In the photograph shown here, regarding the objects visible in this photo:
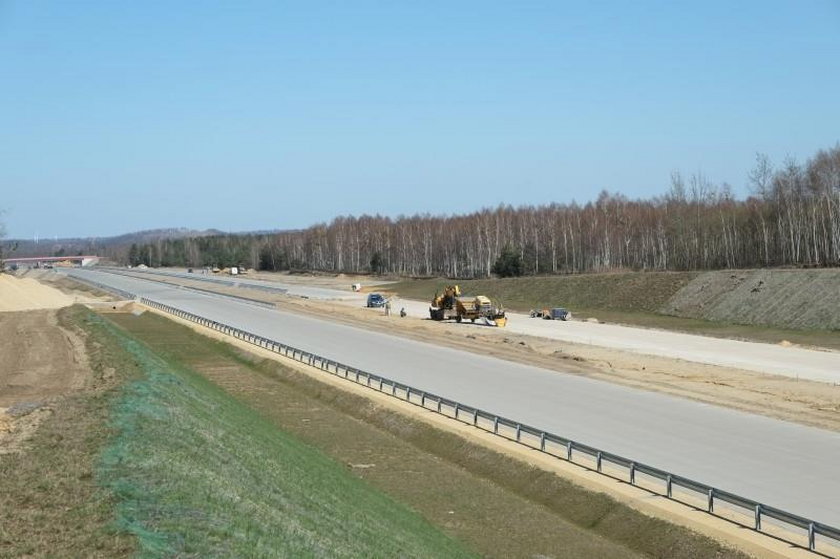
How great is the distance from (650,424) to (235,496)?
20.5 metres

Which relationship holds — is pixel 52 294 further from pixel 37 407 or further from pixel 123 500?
pixel 123 500

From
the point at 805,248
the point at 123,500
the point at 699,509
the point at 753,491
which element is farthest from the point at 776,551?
the point at 805,248

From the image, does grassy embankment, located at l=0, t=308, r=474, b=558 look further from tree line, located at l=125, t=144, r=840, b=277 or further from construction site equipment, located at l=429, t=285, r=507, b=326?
tree line, located at l=125, t=144, r=840, b=277

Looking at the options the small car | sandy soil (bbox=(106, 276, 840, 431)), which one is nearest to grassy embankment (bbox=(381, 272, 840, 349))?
the small car

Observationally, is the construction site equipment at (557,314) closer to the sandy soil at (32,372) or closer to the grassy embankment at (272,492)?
the sandy soil at (32,372)

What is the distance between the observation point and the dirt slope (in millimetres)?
70375

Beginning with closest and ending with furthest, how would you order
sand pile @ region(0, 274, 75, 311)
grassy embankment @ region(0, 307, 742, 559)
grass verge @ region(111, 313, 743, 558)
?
grassy embankment @ region(0, 307, 742, 559)
grass verge @ region(111, 313, 743, 558)
sand pile @ region(0, 274, 75, 311)

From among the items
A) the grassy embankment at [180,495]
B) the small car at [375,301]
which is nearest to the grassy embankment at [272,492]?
the grassy embankment at [180,495]

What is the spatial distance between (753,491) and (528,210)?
162 meters

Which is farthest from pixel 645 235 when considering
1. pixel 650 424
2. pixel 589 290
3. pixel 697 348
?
pixel 650 424

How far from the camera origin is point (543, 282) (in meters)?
112

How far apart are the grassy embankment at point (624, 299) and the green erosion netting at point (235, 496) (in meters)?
46.2

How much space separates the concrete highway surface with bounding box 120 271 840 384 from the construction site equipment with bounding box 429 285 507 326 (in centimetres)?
173

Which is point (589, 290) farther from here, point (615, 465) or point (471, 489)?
point (471, 489)
